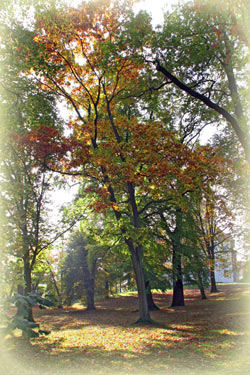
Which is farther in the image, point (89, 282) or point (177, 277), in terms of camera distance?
point (89, 282)

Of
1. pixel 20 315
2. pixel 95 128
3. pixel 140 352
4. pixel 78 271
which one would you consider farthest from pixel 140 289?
pixel 78 271

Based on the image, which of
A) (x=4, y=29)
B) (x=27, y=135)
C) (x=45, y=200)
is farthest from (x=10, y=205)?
(x=4, y=29)

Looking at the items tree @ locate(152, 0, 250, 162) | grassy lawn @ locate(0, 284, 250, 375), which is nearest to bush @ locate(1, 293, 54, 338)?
grassy lawn @ locate(0, 284, 250, 375)

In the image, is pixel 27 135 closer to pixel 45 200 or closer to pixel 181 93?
pixel 45 200

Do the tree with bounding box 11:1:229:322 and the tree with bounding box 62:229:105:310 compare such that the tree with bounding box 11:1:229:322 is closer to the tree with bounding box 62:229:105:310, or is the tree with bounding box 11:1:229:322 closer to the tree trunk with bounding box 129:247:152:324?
the tree trunk with bounding box 129:247:152:324

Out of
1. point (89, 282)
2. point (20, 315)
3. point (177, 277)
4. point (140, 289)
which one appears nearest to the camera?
point (20, 315)

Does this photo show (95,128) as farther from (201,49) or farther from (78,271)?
(78,271)

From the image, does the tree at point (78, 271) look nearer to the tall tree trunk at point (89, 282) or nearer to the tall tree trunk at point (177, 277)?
the tall tree trunk at point (89, 282)

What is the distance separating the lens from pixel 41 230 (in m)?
12.5

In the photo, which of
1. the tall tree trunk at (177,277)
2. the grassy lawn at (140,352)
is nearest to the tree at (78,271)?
the tall tree trunk at (177,277)

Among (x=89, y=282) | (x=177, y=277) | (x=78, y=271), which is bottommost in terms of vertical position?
(x=89, y=282)

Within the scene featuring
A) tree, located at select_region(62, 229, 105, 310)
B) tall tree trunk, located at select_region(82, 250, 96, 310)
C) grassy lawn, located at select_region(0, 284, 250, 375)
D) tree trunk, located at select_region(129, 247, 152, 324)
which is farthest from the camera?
tree, located at select_region(62, 229, 105, 310)

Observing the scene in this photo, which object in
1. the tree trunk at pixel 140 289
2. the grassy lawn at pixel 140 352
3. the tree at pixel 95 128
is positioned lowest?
the grassy lawn at pixel 140 352

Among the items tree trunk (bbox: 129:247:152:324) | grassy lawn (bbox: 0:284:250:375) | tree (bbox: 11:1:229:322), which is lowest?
grassy lawn (bbox: 0:284:250:375)
